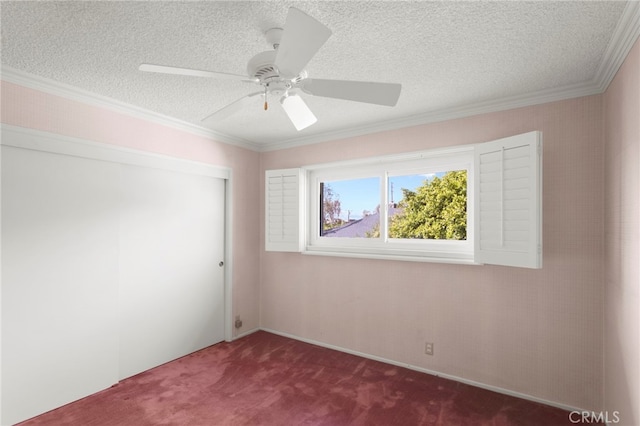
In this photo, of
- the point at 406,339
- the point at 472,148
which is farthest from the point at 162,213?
the point at 472,148

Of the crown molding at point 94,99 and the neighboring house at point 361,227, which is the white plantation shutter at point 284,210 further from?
the crown molding at point 94,99

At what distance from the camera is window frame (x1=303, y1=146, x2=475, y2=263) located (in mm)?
2826

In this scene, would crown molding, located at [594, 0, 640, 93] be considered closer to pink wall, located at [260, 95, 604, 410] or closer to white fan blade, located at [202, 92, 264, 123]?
pink wall, located at [260, 95, 604, 410]

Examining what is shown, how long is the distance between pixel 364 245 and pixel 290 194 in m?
0.96

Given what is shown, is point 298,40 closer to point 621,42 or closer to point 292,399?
point 621,42

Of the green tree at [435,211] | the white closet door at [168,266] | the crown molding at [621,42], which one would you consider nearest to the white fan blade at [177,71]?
the white closet door at [168,266]

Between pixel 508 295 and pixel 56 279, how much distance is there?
3261 mm

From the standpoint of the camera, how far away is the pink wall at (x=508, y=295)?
228 cm

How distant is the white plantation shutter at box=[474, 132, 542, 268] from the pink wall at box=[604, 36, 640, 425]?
37 centimetres

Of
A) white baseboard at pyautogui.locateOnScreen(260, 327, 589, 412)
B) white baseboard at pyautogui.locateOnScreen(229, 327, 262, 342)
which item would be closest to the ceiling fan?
white baseboard at pyautogui.locateOnScreen(260, 327, 589, 412)

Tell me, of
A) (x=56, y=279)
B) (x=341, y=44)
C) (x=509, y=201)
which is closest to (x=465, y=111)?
(x=509, y=201)

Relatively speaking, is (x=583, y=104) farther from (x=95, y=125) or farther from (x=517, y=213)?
(x=95, y=125)

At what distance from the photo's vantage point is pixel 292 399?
2.46 metres

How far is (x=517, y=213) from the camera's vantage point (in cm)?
229
